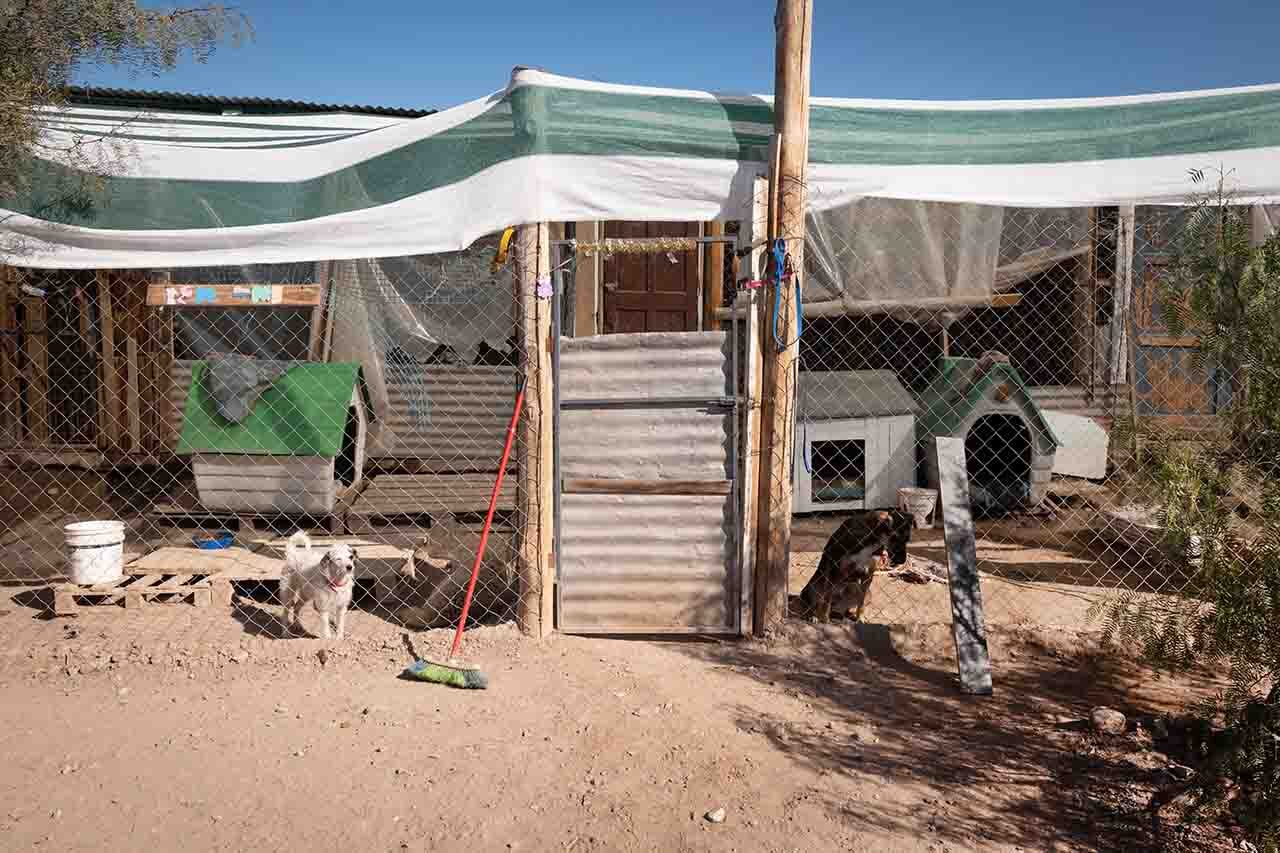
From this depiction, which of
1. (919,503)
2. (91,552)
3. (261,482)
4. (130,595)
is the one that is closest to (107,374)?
(261,482)

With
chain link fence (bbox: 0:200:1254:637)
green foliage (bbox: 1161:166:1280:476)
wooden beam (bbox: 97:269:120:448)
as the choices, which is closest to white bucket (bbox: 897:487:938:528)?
chain link fence (bbox: 0:200:1254:637)

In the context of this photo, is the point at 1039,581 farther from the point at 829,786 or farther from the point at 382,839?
the point at 382,839

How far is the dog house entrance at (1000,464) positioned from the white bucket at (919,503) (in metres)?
0.59

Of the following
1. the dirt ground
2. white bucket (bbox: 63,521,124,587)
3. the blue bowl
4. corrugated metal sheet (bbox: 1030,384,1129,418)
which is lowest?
the dirt ground

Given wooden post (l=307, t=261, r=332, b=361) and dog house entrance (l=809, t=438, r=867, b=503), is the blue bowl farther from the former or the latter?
dog house entrance (l=809, t=438, r=867, b=503)

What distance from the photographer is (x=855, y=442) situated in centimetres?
820

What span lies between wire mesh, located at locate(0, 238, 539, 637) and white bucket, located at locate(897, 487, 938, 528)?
3.62 m

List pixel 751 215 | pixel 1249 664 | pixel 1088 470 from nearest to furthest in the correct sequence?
1. pixel 1249 664
2. pixel 751 215
3. pixel 1088 470

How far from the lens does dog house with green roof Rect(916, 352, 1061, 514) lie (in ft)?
26.1

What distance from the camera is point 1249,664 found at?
9.32 ft

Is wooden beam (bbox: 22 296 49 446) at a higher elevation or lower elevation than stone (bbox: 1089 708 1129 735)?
higher

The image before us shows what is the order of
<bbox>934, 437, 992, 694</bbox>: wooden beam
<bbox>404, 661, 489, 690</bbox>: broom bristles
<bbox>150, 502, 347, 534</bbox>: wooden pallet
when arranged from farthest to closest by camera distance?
<bbox>150, 502, 347, 534</bbox>: wooden pallet
<bbox>934, 437, 992, 694</bbox>: wooden beam
<bbox>404, 661, 489, 690</bbox>: broom bristles

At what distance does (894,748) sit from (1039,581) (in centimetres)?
305

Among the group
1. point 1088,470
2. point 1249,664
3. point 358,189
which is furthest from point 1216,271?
point 1088,470
